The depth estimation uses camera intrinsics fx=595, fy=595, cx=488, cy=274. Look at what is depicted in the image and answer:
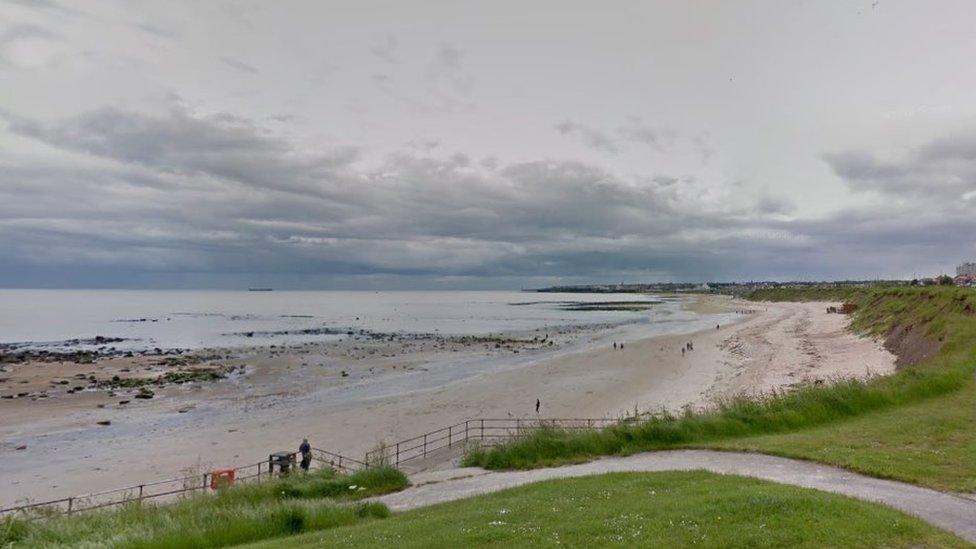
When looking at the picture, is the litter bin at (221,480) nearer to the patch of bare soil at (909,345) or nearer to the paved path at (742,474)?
the paved path at (742,474)

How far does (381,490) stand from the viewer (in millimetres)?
16641

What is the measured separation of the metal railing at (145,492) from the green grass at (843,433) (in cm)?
712

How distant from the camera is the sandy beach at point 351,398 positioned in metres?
26.0

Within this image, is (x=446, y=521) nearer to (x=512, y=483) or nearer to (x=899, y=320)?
(x=512, y=483)

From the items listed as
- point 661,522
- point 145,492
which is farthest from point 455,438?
point 661,522

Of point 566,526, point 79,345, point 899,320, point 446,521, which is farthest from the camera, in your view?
point 79,345

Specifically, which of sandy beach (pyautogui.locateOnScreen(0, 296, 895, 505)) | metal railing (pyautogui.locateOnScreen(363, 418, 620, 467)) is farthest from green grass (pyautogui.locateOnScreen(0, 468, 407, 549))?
sandy beach (pyautogui.locateOnScreen(0, 296, 895, 505))

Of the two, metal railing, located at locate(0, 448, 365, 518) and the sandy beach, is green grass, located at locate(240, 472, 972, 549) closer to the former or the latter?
metal railing, located at locate(0, 448, 365, 518)

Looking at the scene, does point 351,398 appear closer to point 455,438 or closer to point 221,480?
point 455,438

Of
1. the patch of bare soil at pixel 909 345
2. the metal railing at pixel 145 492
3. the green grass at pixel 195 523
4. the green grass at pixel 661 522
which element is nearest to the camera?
the green grass at pixel 661 522

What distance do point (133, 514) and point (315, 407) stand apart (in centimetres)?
2250

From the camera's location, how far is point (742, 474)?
13.1m

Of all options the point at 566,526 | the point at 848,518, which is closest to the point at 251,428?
the point at 566,526

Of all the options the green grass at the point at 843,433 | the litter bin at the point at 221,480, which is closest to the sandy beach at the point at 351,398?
the litter bin at the point at 221,480
